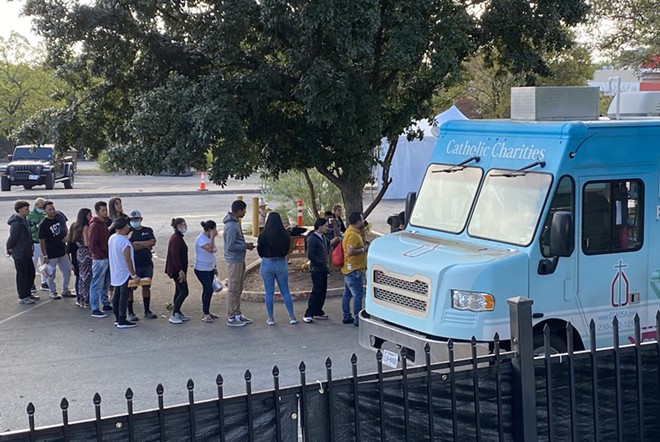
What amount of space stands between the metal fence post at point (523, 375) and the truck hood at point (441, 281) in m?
3.36

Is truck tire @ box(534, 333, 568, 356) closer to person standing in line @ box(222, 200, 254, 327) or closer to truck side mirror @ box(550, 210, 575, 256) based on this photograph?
truck side mirror @ box(550, 210, 575, 256)

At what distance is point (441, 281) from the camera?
8.35 m

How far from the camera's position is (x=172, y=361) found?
10.8m

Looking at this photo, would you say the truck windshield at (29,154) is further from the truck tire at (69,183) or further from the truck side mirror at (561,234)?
the truck side mirror at (561,234)

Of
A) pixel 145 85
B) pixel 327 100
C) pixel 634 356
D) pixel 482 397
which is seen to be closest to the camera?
pixel 482 397

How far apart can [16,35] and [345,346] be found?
150 ft

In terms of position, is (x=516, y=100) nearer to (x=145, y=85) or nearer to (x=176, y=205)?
(x=145, y=85)

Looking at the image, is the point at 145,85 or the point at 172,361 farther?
the point at 145,85

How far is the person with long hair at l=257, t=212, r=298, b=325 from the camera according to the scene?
12156 mm

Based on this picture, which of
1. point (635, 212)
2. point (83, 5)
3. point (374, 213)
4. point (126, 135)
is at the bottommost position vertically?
point (374, 213)

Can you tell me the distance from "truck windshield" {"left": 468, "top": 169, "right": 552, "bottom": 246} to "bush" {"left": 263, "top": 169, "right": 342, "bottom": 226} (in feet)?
35.9

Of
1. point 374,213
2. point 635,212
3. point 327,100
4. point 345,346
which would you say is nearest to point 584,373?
point 635,212

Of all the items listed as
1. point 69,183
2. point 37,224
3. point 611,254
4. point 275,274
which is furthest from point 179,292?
point 69,183

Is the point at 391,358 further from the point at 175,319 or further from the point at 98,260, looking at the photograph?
the point at 98,260
